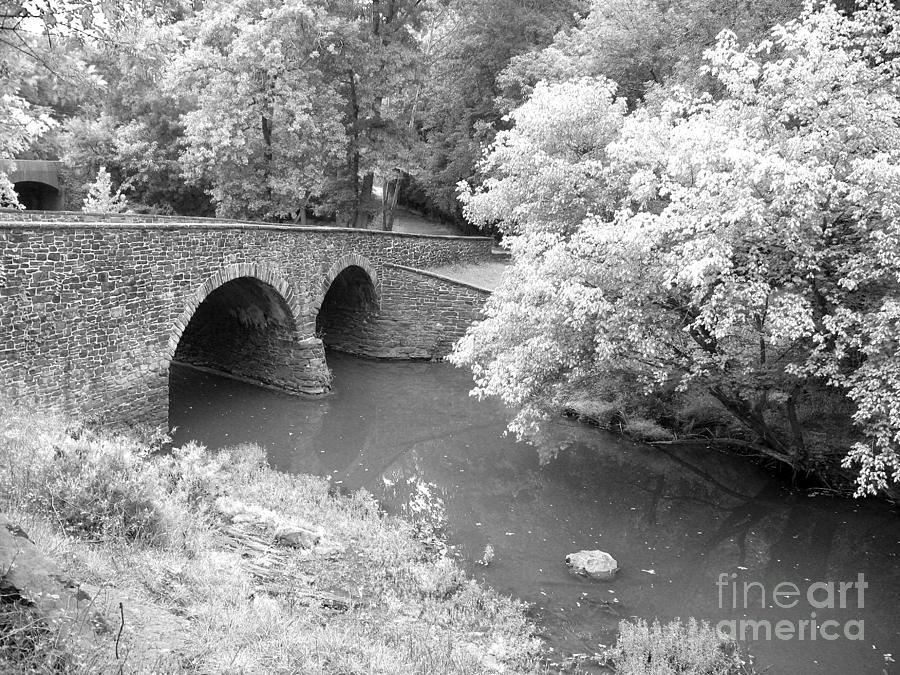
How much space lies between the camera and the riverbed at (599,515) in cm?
782

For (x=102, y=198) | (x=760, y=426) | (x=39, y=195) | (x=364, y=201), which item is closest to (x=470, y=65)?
(x=364, y=201)

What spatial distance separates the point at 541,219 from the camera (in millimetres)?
11945

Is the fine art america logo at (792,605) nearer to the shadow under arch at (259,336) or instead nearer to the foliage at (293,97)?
the shadow under arch at (259,336)

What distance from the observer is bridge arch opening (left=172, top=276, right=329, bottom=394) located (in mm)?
15617

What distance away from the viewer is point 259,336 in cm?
1645

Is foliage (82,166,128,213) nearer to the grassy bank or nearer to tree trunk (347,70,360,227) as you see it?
tree trunk (347,70,360,227)

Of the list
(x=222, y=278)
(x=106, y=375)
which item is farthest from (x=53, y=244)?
(x=222, y=278)

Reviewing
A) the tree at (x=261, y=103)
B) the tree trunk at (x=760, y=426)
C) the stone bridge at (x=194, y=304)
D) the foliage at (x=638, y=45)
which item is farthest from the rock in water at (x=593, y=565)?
the tree at (x=261, y=103)

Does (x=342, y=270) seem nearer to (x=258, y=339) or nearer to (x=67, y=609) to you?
(x=258, y=339)

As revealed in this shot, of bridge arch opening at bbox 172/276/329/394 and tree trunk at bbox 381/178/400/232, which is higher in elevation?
tree trunk at bbox 381/178/400/232

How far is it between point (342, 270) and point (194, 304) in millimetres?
5430

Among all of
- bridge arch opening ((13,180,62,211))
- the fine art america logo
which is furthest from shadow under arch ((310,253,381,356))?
bridge arch opening ((13,180,62,211))

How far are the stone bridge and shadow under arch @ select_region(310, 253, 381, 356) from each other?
4cm

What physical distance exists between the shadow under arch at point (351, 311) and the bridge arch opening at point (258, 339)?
2.65 meters
